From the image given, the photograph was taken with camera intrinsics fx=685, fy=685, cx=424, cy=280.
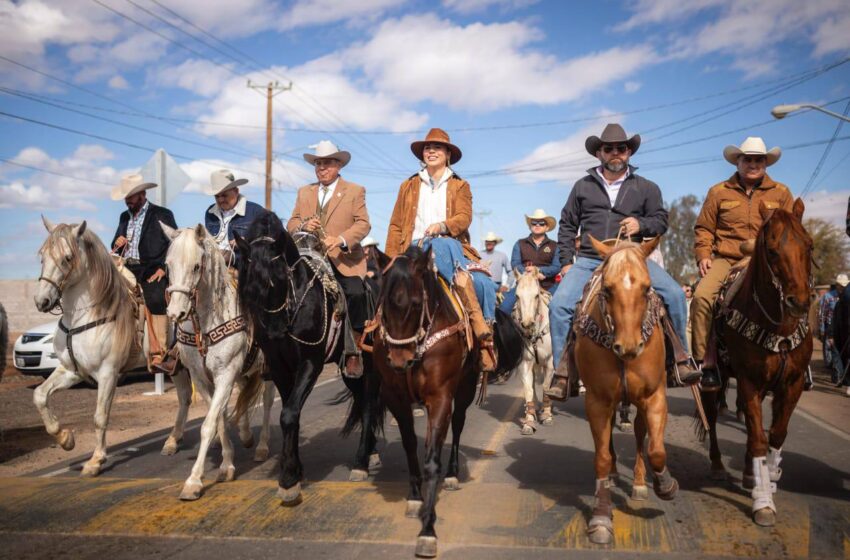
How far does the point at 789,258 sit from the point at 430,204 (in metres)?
3.38

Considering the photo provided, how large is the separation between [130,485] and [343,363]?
95.7 inches

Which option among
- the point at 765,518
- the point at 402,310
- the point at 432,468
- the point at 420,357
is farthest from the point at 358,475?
the point at 765,518

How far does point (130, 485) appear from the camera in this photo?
675cm

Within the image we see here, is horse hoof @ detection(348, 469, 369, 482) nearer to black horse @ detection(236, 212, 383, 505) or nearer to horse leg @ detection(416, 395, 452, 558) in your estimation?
black horse @ detection(236, 212, 383, 505)

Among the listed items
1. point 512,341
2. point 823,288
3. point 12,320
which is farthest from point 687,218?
point 512,341

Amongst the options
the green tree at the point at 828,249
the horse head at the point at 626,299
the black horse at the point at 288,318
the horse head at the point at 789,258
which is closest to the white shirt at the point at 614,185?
the horse head at the point at 789,258

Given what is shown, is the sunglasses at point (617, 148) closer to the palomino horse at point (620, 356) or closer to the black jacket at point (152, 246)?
the palomino horse at point (620, 356)

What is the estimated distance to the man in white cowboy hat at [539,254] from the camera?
39.8ft

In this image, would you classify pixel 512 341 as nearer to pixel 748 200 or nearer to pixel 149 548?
pixel 748 200

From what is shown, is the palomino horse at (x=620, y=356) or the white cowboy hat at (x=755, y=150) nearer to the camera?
the palomino horse at (x=620, y=356)

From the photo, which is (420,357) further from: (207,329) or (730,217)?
(730,217)

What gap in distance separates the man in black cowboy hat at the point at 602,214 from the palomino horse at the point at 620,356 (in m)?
0.56

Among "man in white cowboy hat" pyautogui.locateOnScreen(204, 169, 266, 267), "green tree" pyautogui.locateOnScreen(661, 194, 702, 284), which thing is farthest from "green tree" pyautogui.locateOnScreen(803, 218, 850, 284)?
"man in white cowboy hat" pyautogui.locateOnScreen(204, 169, 266, 267)

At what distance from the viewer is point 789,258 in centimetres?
522
